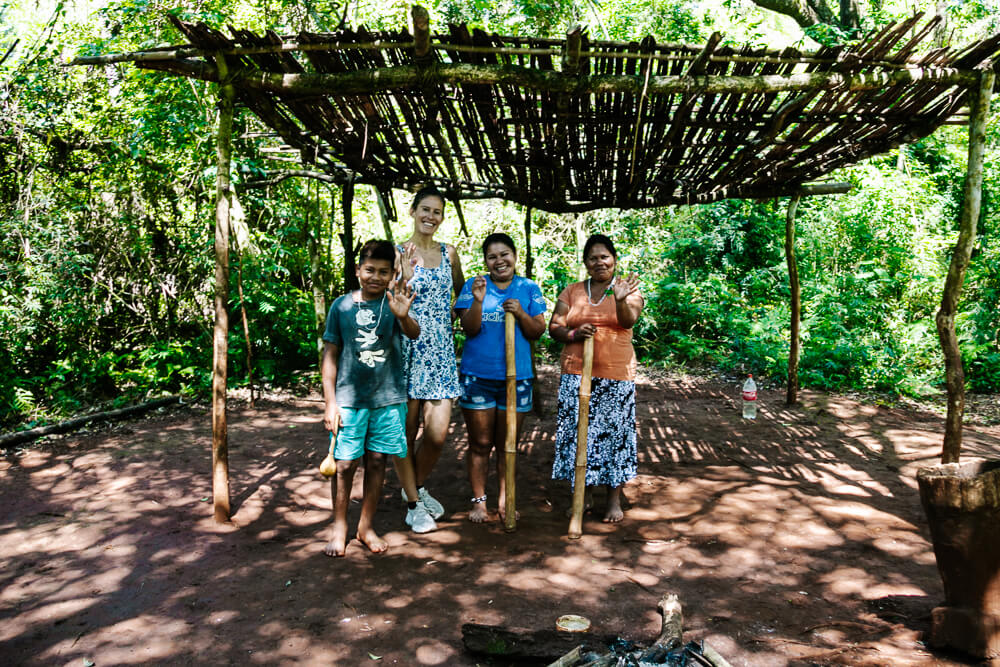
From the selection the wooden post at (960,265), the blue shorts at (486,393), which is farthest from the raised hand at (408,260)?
the wooden post at (960,265)

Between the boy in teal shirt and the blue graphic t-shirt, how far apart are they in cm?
44

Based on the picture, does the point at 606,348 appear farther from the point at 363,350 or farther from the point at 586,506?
the point at 363,350

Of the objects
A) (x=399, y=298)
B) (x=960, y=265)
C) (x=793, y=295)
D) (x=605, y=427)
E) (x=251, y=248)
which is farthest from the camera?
(x=251, y=248)

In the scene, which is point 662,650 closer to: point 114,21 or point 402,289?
point 402,289

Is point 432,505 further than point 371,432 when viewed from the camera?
Yes

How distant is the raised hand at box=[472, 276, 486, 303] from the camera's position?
3.59 m

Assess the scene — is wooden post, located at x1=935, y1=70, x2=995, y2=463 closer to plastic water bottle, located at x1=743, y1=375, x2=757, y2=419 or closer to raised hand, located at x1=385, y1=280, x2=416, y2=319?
plastic water bottle, located at x1=743, y1=375, x2=757, y2=419

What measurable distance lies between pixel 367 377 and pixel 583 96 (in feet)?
6.17

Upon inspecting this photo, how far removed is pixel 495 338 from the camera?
371cm

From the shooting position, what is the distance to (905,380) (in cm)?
788

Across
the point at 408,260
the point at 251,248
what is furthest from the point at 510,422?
the point at 251,248

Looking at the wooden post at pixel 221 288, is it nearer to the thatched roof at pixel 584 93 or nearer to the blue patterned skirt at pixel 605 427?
the thatched roof at pixel 584 93

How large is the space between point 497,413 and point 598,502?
3.26 feet

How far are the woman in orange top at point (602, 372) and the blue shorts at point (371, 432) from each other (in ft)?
3.32
